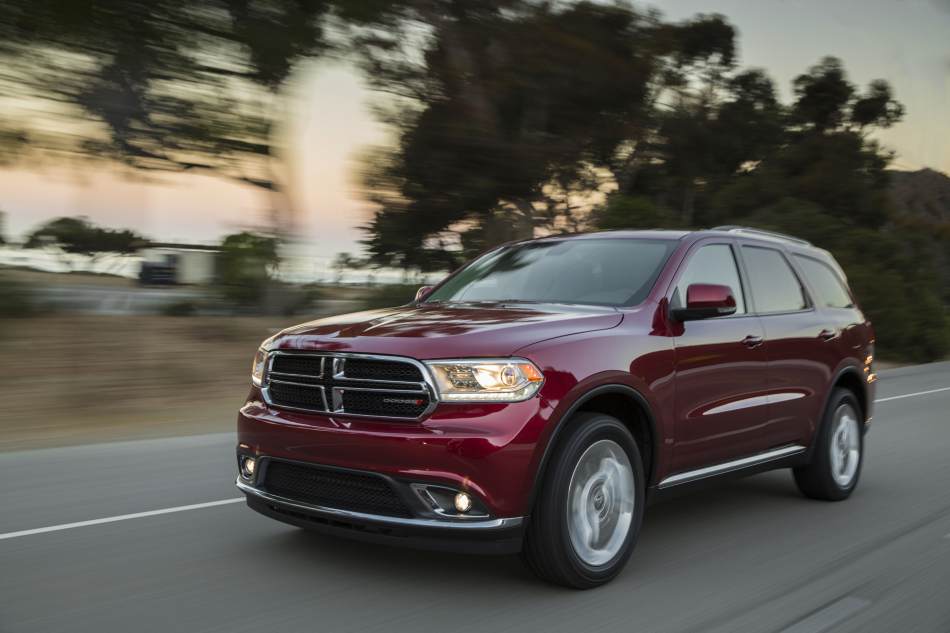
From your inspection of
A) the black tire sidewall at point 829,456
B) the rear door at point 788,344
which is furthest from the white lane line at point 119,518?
the black tire sidewall at point 829,456

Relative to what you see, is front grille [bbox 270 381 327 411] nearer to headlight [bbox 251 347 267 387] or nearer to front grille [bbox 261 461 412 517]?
headlight [bbox 251 347 267 387]

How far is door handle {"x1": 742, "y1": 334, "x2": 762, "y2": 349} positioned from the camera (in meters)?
5.85

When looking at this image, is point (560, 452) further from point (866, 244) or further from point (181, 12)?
point (866, 244)

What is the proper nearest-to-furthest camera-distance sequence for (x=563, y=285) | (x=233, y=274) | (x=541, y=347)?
(x=541, y=347) → (x=563, y=285) → (x=233, y=274)

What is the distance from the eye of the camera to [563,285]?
5.66 m

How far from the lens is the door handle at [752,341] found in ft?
19.2

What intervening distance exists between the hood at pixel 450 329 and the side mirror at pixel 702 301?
17.0 inches

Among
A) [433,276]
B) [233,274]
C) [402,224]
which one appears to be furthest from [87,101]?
[433,276]

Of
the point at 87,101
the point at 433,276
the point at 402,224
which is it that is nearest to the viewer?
the point at 87,101

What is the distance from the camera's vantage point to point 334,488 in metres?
4.53

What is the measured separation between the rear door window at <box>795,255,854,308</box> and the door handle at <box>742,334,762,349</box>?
121 cm

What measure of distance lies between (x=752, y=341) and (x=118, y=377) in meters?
8.37

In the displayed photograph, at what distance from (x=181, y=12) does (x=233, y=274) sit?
3960 mm

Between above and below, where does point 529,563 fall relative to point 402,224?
below
